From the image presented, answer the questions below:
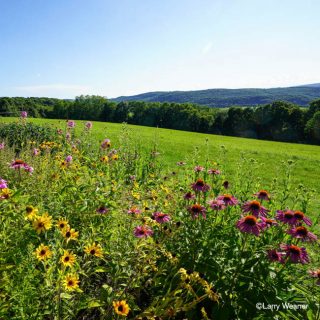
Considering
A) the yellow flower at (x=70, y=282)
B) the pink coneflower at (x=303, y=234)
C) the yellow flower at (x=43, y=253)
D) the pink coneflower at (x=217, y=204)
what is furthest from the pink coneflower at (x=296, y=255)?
the yellow flower at (x=43, y=253)

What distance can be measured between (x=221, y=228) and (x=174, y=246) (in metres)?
0.48

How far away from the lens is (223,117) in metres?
54.2

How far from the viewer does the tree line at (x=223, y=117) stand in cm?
4784

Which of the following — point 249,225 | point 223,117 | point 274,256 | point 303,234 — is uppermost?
point 249,225

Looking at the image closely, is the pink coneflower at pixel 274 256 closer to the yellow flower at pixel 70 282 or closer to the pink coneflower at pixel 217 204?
the pink coneflower at pixel 217 204

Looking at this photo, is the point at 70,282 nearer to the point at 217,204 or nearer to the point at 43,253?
the point at 43,253

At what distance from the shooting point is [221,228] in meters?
3.00

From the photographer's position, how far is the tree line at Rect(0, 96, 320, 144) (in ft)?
157

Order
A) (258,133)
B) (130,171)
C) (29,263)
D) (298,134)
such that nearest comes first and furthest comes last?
(29,263), (130,171), (298,134), (258,133)

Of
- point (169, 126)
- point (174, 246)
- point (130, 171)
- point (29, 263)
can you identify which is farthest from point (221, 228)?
point (169, 126)

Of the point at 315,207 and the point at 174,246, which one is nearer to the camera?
the point at 174,246

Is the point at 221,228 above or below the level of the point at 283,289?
above

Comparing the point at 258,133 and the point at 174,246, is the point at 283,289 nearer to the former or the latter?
the point at 174,246

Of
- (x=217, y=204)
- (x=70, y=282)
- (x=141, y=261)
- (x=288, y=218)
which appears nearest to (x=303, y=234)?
(x=288, y=218)
